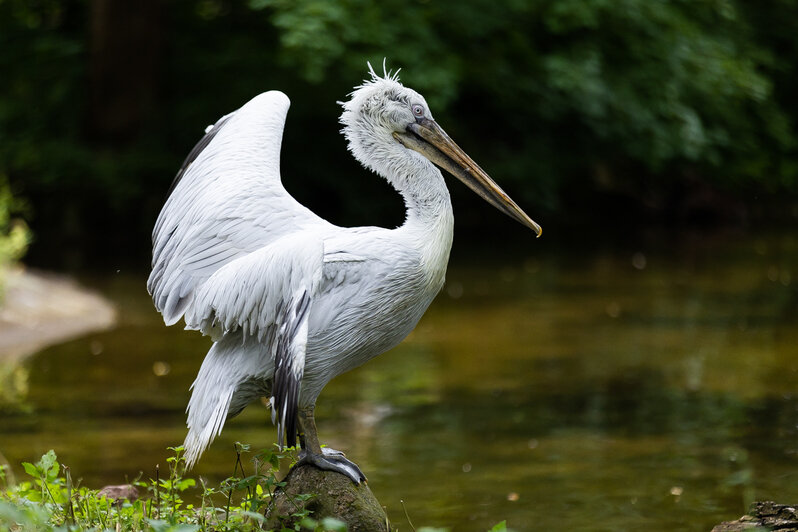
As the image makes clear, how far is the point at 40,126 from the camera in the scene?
47.8ft

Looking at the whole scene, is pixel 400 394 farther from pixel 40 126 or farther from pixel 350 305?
pixel 40 126

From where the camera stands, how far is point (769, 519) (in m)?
3.98

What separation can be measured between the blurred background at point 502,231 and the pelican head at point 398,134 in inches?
69.5

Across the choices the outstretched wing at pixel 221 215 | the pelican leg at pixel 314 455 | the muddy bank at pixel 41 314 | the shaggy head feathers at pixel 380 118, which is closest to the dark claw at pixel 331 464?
the pelican leg at pixel 314 455

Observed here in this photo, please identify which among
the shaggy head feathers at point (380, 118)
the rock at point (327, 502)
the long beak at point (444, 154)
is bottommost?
the rock at point (327, 502)

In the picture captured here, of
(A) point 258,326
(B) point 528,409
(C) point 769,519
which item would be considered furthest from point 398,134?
(B) point 528,409

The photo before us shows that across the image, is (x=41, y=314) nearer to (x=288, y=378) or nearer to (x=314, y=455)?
(x=314, y=455)

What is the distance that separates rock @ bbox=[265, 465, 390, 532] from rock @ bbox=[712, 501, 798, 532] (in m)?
1.29

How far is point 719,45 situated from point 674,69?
785 mm

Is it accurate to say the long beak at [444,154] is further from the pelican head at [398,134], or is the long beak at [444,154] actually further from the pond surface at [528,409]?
the pond surface at [528,409]

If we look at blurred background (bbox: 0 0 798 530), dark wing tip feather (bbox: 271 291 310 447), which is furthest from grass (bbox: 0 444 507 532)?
blurred background (bbox: 0 0 798 530)

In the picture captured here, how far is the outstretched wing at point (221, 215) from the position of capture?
4117 mm

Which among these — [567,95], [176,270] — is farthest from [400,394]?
[567,95]

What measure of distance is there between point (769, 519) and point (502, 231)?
490 inches
